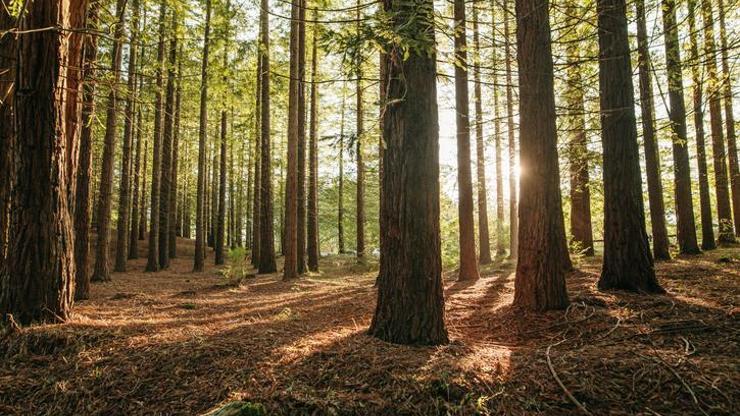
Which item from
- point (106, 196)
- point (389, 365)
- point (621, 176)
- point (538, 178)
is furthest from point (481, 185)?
point (106, 196)

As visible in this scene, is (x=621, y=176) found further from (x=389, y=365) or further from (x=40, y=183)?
(x=40, y=183)

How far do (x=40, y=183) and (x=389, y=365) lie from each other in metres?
4.27

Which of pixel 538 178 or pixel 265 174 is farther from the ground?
pixel 265 174

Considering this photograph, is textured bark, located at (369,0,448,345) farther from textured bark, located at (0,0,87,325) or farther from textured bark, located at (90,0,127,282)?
textured bark, located at (90,0,127,282)

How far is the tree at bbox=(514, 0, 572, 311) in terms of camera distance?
510 centimetres

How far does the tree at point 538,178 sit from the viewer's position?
5.10 meters

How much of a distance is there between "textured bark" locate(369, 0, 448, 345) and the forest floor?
→ 285 millimetres

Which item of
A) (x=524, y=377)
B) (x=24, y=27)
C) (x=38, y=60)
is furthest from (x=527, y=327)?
(x=24, y=27)

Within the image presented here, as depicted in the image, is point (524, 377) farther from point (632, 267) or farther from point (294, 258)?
point (294, 258)

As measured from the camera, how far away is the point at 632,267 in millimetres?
5820

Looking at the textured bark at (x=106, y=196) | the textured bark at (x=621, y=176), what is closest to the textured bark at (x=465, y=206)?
the textured bark at (x=621, y=176)

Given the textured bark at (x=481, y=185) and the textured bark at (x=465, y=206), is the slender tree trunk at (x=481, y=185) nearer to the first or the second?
the textured bark at (x=481, y=185)

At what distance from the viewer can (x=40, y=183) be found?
4156 millimetres

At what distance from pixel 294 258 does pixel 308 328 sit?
7448 millimetres
